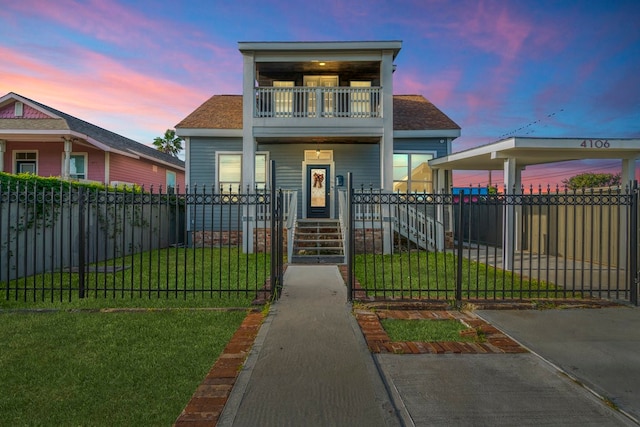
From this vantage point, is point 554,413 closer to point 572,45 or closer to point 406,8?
point 406,8

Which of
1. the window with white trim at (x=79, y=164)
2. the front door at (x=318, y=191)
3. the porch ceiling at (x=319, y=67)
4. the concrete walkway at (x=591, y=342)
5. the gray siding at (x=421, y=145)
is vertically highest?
the porch ceiling at (x=319, y=67)

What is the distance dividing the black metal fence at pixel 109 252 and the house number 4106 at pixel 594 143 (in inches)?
322

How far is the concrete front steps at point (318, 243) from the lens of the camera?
424 inches

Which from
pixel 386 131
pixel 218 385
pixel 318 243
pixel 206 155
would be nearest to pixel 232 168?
pixel 206 155

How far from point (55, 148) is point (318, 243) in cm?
1513

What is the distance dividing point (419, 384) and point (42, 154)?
2127cm

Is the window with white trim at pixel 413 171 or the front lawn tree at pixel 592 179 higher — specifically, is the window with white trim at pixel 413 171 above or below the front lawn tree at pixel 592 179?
below

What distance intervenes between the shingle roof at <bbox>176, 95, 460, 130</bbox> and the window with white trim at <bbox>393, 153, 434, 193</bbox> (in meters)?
1.22

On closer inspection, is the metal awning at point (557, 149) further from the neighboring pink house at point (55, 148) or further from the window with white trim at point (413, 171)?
the neighboring pink house at point (55, 148)

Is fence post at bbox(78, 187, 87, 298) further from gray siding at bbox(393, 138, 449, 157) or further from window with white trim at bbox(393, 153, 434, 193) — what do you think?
gray siding at bbox(393, 138, 449, 157)

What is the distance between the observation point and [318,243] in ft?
39.0

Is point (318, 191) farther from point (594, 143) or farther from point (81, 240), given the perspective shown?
point (81, 240)

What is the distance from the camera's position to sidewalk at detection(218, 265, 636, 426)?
279 centimetres

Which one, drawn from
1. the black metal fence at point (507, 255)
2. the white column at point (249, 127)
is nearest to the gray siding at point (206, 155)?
the white column at point (249, 127)
